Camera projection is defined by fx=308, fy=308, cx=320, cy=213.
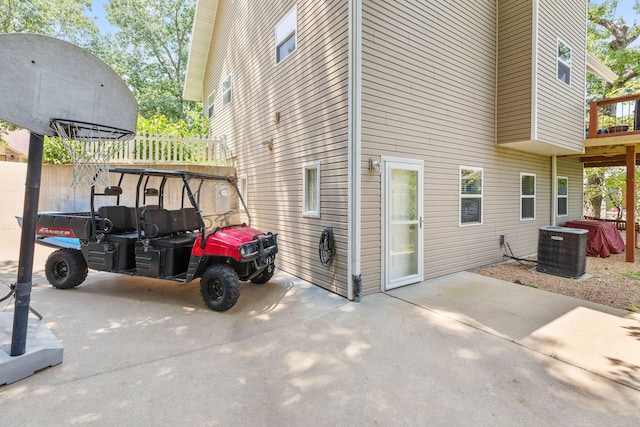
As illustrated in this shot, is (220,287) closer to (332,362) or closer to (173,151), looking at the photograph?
(332,362)

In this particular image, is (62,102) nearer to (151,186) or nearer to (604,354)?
(151,186)

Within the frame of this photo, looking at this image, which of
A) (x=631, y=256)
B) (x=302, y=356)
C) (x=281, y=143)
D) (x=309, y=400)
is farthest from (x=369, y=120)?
(x=631, y=256)

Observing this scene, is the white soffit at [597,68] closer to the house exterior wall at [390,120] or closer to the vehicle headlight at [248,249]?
the house exterior wall at [390,120]

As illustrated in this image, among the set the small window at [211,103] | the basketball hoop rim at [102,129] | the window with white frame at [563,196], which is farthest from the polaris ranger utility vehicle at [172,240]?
the window with white frame at [563,196]

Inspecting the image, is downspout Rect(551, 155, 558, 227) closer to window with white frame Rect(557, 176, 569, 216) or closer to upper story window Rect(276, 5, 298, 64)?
window with white frame Rect(557, 176, 569, 216)

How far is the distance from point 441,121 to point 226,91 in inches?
269

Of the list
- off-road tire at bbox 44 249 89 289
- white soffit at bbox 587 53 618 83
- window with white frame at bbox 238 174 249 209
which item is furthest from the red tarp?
off-road tire at bbox 44 249 89 289

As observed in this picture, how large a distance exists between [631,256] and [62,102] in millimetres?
10690

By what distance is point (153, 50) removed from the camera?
1848 cm

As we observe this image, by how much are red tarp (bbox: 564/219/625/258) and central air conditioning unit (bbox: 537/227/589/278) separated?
2905mm

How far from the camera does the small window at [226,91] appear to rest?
941 cm

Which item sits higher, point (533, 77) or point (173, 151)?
point (533, 77)

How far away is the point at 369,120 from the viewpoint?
4543 mm

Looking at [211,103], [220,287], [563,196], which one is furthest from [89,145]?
[563,196]
